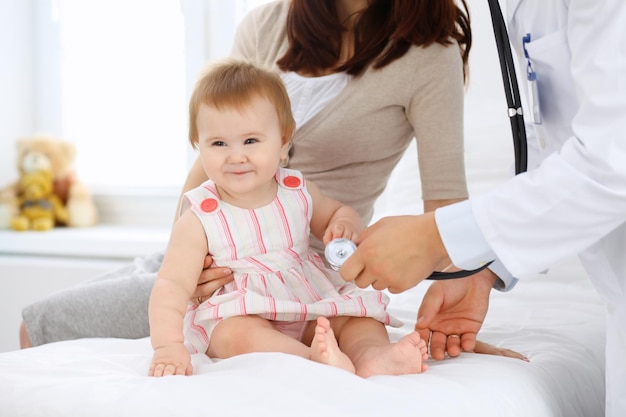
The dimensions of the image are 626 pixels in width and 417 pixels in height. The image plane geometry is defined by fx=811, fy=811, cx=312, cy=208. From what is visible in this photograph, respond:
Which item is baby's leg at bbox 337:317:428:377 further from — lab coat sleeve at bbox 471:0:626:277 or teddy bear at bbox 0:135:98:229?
teddy bear at bbox 0:135:98:229

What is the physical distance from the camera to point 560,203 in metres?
1.02

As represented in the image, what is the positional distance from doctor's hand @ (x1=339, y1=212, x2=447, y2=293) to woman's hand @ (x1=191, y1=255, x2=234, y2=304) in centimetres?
30

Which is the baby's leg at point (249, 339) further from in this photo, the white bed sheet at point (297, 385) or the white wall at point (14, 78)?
the white wall at point (14, 78)

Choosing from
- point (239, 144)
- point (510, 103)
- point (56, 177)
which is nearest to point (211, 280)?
point (239, 144)

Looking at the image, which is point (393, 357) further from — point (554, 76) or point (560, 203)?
point (554, 76)

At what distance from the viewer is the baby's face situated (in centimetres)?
133

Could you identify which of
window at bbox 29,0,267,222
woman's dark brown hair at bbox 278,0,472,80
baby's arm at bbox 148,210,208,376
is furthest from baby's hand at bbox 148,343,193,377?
window at bbox 29,0,267,222

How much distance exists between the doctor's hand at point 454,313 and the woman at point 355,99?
278mm

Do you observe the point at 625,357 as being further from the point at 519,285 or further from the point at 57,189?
the point at 57,189

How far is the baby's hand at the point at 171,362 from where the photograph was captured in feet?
3.73

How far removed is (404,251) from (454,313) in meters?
0.33

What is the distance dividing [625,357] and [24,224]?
103 inches

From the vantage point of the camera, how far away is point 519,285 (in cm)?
185

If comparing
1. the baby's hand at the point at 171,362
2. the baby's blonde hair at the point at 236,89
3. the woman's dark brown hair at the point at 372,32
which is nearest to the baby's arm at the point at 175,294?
the baby's hand at the point at 171,362
